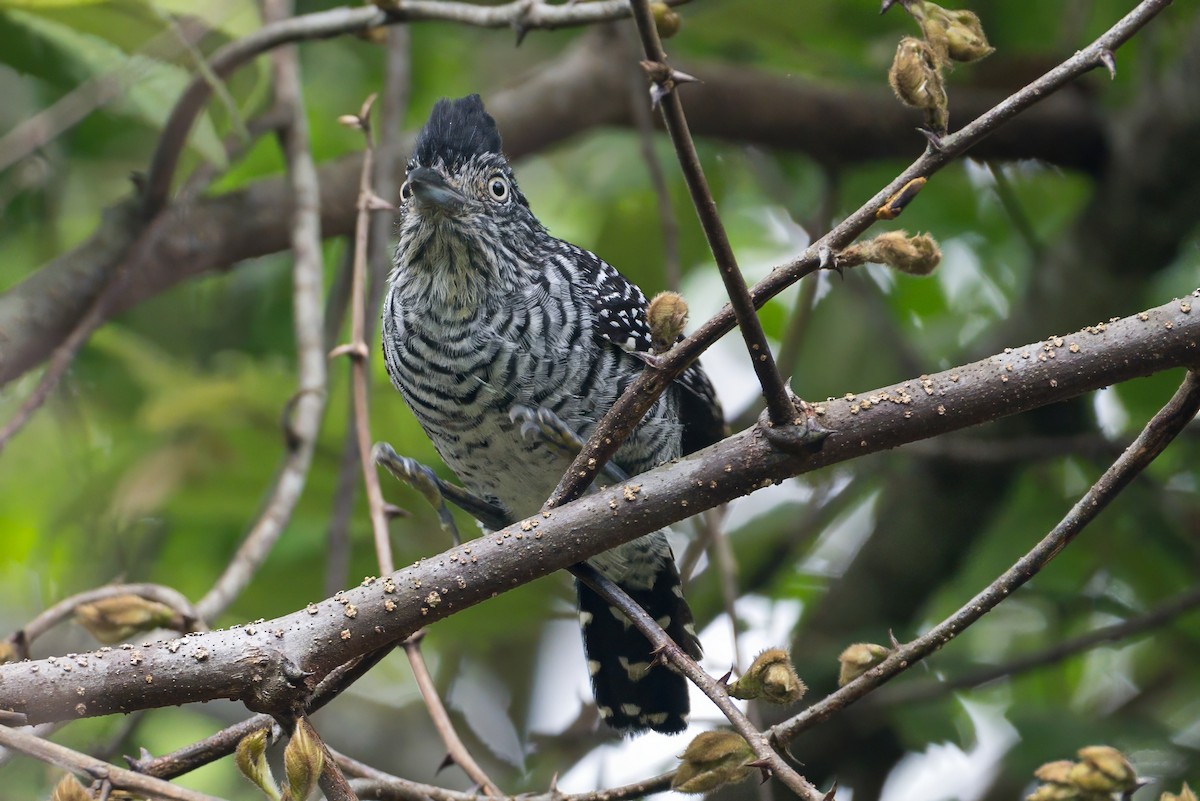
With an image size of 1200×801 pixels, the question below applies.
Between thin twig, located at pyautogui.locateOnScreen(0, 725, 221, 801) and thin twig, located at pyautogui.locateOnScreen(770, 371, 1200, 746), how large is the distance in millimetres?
889

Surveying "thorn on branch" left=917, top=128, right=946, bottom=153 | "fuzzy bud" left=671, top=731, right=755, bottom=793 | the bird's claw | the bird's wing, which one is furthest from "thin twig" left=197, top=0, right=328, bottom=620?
"thorn on branch" left=917, top=128, right=946, bottom=153

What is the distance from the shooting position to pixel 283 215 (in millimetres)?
4414

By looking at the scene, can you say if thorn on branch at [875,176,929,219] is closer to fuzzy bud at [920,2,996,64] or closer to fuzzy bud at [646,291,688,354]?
fuzzy bud at [920,2,996,64]

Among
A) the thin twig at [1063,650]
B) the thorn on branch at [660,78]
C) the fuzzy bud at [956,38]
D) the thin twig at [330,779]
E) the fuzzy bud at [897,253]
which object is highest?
the fuzzy bud at [956,38]

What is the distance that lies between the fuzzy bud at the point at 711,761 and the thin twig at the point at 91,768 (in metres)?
0.71

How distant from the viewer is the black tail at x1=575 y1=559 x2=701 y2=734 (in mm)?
3424

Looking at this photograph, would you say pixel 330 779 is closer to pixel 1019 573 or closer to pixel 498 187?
pixel 1019 573

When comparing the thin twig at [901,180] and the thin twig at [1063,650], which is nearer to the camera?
the thin twig at [901,180]

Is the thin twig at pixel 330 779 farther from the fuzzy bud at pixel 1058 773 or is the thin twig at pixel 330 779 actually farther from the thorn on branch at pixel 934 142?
the thorn on branch at pixel 934 142

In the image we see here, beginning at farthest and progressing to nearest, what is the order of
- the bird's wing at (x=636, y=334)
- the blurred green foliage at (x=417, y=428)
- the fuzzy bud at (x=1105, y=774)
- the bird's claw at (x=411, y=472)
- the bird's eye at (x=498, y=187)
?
1. the blurred green foliage at (x=417, y=428)
2. the bird's eye at (x=498, y=187)
3. the bird's wing at (x=636, y=334)
4. the bird's claw at (x=411, y=472)
5. the fuzzy bud at (x=1105, y=774)

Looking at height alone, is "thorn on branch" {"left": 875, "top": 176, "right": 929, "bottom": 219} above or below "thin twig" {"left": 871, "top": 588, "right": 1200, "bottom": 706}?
above

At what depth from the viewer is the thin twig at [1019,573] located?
6.16 feet

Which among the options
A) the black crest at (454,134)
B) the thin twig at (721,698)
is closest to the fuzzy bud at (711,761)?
the thin twig at (721,698)

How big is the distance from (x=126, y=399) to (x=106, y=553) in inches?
22.2
